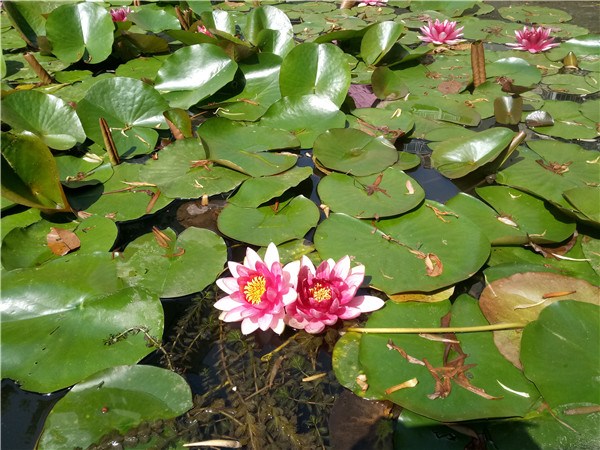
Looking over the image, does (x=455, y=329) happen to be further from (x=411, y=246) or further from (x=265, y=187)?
(x=265, y=187)

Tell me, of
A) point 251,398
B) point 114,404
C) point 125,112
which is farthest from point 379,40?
point 114,404

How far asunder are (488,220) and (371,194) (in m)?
0.52

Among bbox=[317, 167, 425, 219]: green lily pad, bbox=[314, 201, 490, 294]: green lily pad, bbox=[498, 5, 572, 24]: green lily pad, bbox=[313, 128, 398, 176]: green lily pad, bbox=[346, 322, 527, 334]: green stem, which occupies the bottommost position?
bbox=[498, 5, 572, 24]: green lily pad

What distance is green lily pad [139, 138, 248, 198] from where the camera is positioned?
2109 millimetres

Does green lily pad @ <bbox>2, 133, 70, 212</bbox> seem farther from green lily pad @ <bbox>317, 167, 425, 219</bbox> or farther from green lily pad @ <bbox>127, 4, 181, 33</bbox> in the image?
green lily pad @ <bbox>127, 4, 181, 33</bbox>

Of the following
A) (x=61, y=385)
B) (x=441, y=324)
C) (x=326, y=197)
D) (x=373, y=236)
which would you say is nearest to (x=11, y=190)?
(x=61, y=385)

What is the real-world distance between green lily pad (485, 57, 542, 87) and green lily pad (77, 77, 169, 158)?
243 centimetres

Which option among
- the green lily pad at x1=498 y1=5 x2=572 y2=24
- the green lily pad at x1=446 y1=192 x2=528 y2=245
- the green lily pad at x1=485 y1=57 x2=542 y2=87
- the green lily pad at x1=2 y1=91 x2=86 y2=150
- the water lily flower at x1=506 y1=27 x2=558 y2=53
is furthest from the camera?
the green lily pad at x1=498 y1=5 x2=572 y2=24

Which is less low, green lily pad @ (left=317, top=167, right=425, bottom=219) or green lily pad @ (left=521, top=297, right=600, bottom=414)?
green lily pad @ (left=317, top=167, right=425, bottom=219)

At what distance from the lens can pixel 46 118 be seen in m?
2.43

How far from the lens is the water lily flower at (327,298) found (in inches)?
57.4

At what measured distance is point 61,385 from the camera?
4.48 ft

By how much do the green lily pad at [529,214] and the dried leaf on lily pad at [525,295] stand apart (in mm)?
250

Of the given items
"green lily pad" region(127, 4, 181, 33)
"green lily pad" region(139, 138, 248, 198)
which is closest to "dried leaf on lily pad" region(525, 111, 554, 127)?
"green lily pad" region(139, 138, 248, 198)
